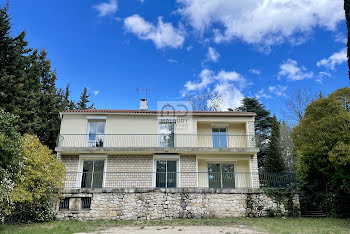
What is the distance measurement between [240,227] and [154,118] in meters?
10.3

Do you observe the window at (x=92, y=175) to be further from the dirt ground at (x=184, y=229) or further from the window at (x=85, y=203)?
the dirt ground at (x=184, y=229)

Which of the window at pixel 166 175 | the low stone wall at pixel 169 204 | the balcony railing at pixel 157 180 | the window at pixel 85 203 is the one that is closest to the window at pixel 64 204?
the low stone wall at pixel 169 204

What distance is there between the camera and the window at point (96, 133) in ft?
59.3

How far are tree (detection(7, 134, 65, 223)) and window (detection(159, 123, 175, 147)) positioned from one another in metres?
7.27

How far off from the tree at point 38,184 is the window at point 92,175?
3684 millimetres

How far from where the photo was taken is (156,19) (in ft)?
65.0

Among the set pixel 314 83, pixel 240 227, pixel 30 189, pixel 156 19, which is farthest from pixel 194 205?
pixel 314 83

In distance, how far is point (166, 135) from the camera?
1839cm

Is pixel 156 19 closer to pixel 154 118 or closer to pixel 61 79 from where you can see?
pixel 154 118

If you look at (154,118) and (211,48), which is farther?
(211,48)

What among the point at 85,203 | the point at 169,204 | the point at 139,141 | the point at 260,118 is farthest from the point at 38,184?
the point at 260,118

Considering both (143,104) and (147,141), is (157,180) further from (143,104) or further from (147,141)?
(143,104)

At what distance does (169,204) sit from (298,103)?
20181 millimetres

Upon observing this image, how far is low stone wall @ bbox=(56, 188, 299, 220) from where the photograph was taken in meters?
13.2
